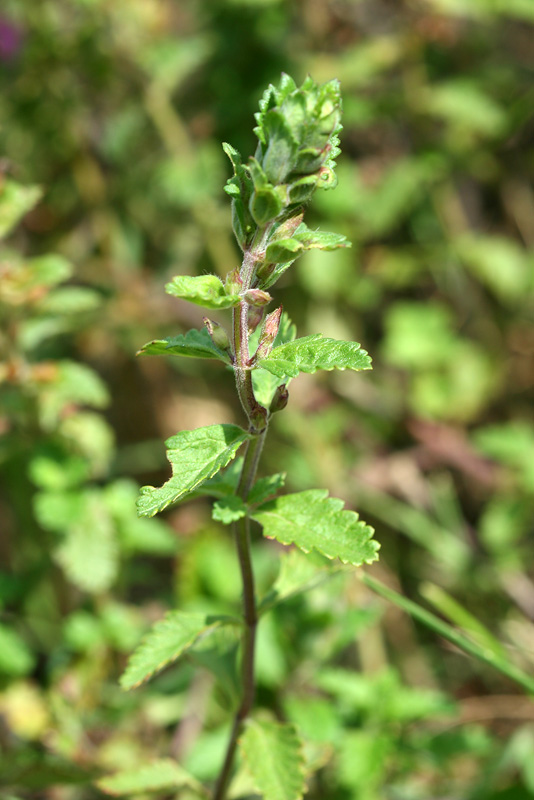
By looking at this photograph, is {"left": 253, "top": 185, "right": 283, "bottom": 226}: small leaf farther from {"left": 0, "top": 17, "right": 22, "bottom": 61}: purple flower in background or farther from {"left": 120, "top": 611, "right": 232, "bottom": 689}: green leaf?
{"left": 0, "top": 17, "right": 22, "bottom": 61}: purple flower in background

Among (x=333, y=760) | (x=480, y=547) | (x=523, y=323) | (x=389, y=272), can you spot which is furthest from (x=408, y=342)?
(x=333, y=760)

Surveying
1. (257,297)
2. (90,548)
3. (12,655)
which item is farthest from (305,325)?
(257,297)

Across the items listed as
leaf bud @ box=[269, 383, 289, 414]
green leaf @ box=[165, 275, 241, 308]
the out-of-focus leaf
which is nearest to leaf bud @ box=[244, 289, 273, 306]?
green leaf @ box=[165, 275, 241, 308]

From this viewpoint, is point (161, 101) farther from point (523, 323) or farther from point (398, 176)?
point (523, 323)

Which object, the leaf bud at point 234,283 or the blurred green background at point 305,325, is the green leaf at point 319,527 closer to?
the leaf bud at point 234,283

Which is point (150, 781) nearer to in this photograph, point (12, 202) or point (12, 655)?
point (12, 655)
